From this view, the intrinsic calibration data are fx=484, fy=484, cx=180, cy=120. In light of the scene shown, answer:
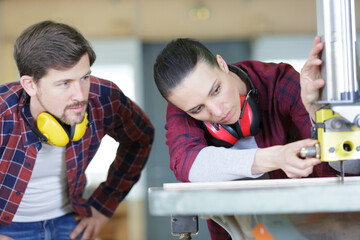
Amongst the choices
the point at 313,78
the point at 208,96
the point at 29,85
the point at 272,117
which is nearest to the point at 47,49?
the point at 29,85

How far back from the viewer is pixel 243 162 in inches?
47.3

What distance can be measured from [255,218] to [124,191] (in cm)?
132

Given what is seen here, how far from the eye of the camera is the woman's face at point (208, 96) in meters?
1.37

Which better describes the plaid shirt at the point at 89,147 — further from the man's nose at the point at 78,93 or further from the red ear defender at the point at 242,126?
the red ear defender at the point at 242,126

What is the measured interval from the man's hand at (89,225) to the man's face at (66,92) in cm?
59

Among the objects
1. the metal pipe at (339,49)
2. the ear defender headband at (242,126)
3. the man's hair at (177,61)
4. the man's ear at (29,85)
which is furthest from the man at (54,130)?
the metal pipe at (339,49)

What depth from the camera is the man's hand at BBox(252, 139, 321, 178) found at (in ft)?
3.40

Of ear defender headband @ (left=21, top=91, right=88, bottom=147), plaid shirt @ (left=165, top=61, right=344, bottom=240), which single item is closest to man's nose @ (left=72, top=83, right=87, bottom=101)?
ear defender headband @ (left=21, top=91, right=88, bottom=147)

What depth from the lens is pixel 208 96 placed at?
4.50ft

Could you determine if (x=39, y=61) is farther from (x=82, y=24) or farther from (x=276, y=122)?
(x=82, y=24)

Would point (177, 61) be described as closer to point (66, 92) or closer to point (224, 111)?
point (224, 111)

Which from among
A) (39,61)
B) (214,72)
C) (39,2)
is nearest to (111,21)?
(39,2)

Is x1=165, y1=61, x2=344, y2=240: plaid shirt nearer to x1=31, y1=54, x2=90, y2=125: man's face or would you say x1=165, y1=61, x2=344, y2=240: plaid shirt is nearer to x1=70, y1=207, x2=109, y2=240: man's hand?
x1=31, y1=54, x2=90, y2=125: man's face

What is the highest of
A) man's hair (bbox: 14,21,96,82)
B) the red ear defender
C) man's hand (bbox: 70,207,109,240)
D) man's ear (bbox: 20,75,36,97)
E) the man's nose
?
man's hair (bbox: 14,21,96,82)
